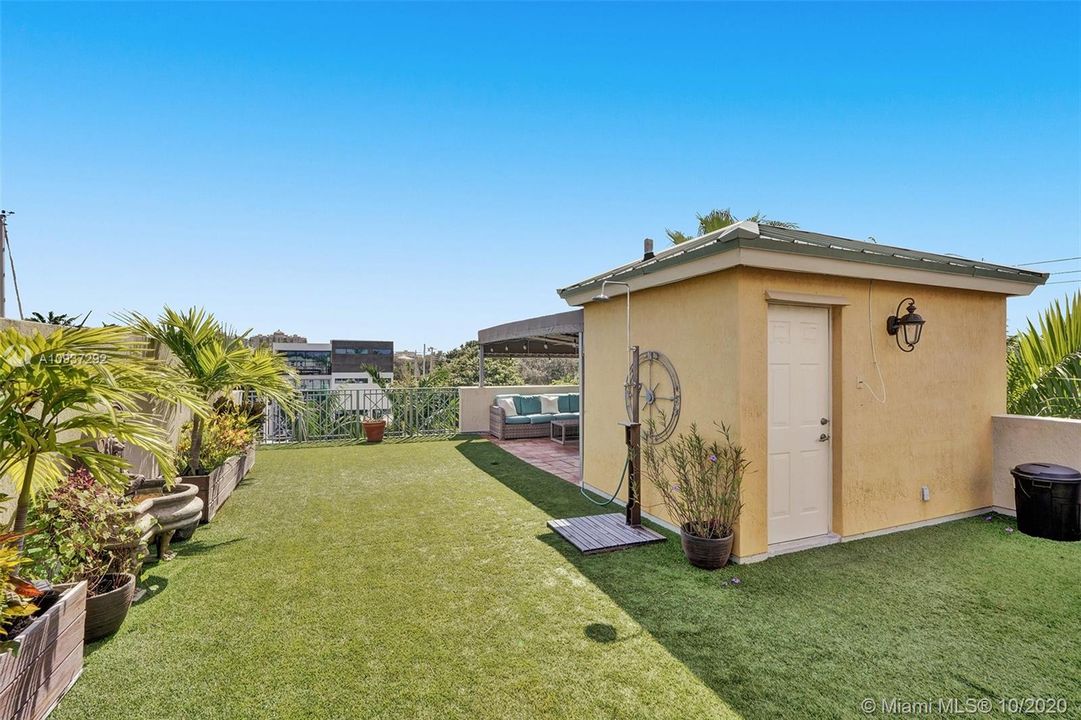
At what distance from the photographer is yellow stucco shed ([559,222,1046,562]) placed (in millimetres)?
4289

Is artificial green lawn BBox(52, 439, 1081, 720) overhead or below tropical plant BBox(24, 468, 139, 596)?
below

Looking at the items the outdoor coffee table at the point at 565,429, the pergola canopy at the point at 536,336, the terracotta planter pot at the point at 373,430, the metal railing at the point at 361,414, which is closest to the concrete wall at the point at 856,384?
the pergola canopy at the point at 536,336

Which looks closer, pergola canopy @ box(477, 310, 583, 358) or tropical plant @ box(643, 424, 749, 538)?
tropical plant @ box(643, 424, 749, 538)

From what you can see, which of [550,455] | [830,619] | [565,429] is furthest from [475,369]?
[830,619]

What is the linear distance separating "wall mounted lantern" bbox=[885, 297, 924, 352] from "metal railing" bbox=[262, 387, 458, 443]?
9990mm

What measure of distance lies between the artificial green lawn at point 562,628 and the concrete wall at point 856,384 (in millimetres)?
466

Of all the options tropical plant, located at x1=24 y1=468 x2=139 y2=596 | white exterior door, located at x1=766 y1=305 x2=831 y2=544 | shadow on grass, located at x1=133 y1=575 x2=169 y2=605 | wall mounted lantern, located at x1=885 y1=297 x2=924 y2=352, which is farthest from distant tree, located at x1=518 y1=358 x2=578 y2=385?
tropical plant, located at x1=24 y1=468 x2=139 y2=596

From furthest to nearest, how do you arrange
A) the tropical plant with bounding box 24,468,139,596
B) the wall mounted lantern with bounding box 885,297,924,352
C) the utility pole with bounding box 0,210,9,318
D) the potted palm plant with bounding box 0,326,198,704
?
the utility pole with bounding box 0,210,9,318, the wall mounted lantern with bounding box 885,297,924,352, the tropical plant with bounding box 24,468,139,596, the potted palm plant with bounding box 0,326,198,704

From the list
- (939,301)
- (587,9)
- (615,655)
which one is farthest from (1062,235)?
(615,655)

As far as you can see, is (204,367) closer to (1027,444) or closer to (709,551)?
(709,551)

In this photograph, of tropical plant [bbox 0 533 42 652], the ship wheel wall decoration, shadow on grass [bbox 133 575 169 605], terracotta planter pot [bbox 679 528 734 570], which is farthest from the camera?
the ship wheel wall decoration

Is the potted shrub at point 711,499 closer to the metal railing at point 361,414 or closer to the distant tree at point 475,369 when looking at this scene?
the metal railing at point 361,414

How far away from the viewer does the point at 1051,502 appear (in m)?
4.77

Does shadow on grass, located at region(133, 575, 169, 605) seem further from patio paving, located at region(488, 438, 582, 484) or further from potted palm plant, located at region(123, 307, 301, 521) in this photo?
patio paving, located at region(488, 438, 582, 484)
